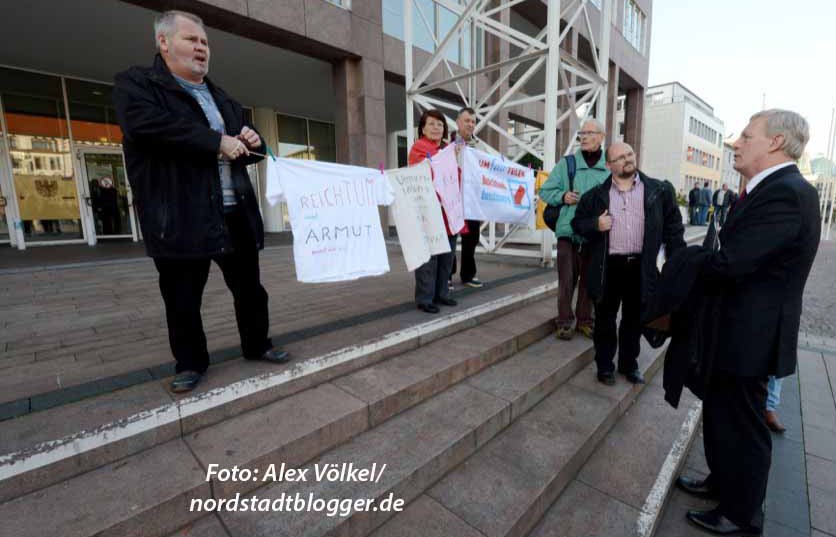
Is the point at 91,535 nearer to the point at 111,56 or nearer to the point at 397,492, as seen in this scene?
the point at 397,492

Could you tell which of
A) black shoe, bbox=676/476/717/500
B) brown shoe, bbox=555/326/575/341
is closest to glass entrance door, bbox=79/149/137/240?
brown shoe, bbox=555/326/575/341

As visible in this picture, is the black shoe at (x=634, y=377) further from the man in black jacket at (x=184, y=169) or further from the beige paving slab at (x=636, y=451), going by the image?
the man in black jacket at (x=184, y=169)

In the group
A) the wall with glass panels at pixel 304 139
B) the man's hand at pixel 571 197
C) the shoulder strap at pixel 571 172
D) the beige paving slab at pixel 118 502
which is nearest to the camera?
the beige paving slab at pixel 118 502

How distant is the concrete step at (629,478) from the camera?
6.63 ft

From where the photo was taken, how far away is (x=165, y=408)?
1.93 m

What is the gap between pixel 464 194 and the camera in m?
4.28

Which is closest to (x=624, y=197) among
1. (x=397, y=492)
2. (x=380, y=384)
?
(x=380, y=384)

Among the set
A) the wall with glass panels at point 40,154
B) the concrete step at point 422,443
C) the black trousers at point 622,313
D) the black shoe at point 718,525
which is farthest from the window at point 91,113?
the black shoe at point 718,525

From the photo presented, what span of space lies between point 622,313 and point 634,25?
62.3ft

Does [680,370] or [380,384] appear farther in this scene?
[380,384]

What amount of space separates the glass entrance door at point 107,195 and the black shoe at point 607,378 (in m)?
10.9

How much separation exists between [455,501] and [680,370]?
1358 mm

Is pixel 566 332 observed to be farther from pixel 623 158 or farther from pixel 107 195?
pixel 107 195

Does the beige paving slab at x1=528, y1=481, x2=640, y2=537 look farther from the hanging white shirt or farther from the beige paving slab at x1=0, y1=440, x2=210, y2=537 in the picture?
the hanging white shirt
